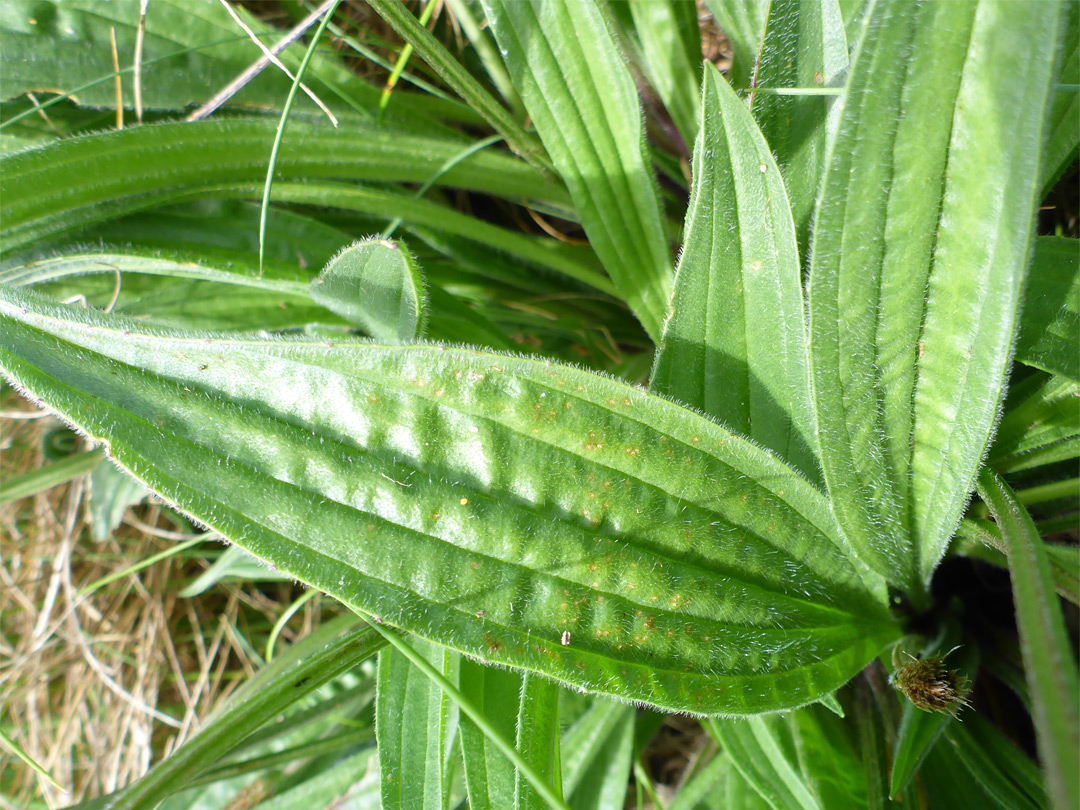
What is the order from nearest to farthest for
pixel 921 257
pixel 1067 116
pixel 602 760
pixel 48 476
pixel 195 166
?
pixel 921 257, pixel 1067 116, pixel 195 166, pixel 602 760, pixel 48 476

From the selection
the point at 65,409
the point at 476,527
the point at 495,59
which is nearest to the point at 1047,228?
the point at 495,59

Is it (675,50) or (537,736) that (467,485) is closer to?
(537,736)

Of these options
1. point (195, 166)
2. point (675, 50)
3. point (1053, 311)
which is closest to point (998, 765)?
point (1053, 311)

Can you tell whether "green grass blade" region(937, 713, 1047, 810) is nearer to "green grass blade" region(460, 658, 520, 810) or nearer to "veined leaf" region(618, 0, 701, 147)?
"green grass blade" region(460, 658, 520, 810)

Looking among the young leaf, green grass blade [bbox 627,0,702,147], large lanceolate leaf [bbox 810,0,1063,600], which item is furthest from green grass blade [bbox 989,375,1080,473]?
the young leaf

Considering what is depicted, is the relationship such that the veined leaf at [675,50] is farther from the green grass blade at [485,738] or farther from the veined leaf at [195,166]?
the green grass blade at [485,738]

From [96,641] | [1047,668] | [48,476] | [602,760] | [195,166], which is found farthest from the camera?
[96,641]
